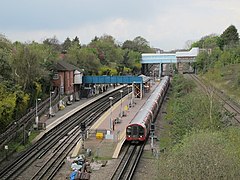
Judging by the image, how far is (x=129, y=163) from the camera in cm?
2659

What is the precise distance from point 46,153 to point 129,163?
6.88m

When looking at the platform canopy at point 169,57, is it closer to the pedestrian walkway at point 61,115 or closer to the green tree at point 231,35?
the green tree at point 231,35

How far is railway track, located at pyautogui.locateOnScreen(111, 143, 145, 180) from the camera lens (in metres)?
23.8

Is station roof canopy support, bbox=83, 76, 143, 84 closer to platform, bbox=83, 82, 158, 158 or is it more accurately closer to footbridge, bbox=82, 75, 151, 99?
footbridge, bbox=82, 75, 151, 99

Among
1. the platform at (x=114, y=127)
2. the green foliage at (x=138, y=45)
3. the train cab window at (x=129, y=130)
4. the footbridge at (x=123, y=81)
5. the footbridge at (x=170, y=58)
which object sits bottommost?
the platform at (x=114, y=127)

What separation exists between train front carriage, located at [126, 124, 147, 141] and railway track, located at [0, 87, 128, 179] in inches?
192

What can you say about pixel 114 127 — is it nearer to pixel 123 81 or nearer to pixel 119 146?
pixel 119 146

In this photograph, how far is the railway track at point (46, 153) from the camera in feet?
80.1

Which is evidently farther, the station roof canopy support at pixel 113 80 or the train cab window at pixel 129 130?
the station roof canopy support at pixel 113 80

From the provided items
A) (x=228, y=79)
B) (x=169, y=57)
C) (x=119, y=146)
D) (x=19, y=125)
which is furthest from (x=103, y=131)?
(x=169, y=57)

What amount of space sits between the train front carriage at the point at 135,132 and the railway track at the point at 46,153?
16.0 feet

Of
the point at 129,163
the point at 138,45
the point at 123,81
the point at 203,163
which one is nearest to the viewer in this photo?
the point at 203,163

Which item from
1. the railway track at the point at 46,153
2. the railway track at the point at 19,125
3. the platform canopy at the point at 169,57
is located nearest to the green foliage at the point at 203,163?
the railway track at the point at 46,153

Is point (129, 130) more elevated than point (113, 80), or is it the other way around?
point (113, 80)
